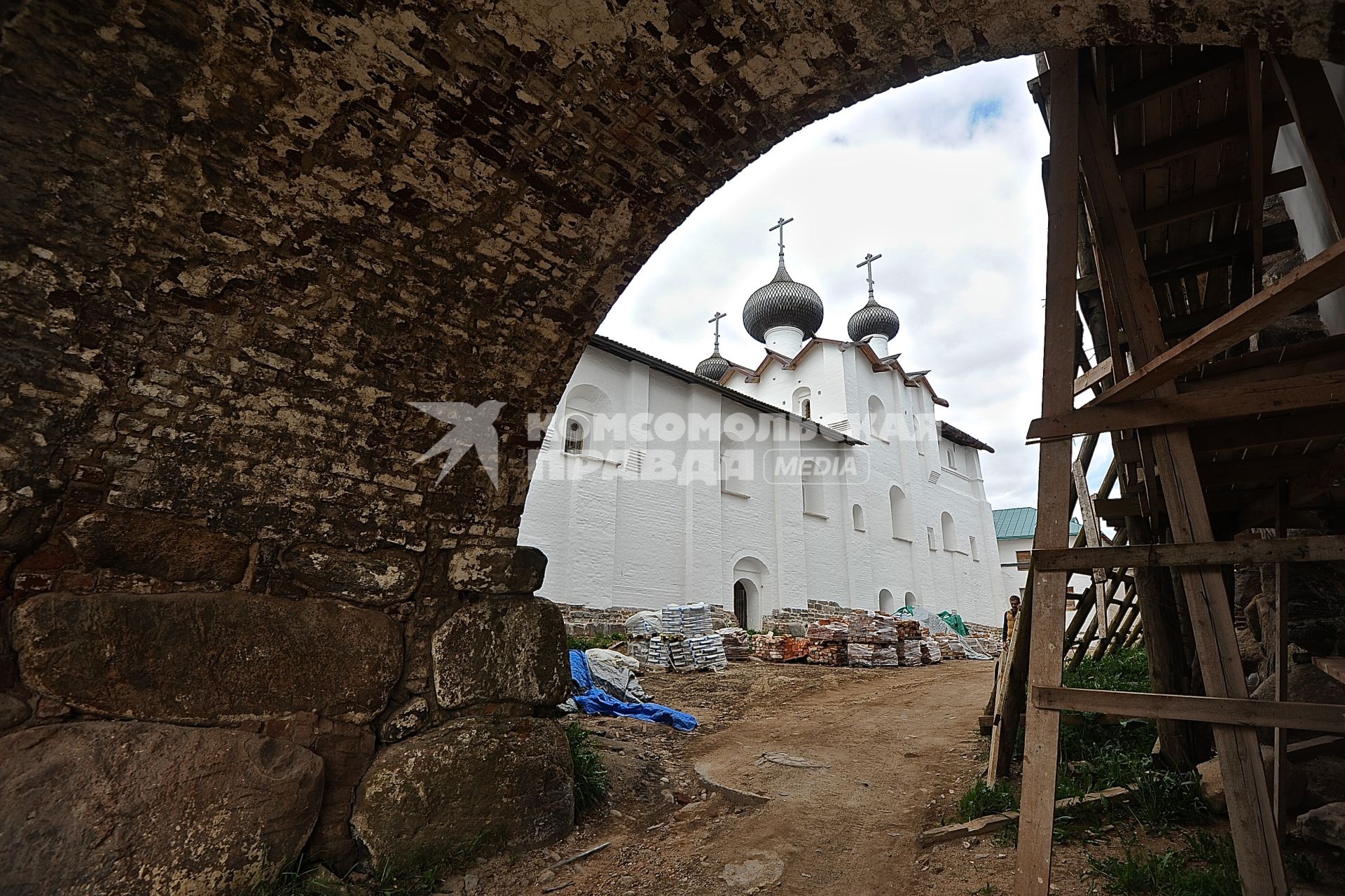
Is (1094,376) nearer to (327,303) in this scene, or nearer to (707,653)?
(327,303)

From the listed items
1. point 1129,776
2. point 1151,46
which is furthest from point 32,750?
point 1151,46

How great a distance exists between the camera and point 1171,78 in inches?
Answer: 119

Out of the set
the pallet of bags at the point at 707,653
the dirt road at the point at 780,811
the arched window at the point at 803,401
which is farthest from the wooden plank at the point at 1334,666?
the arched window at the point at 803,401

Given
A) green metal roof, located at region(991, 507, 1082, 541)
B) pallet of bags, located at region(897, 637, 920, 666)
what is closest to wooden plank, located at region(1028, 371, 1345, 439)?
pallet of bags, located at region(897, 637, 920, 666)

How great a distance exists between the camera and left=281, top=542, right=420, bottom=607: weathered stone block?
3.23m

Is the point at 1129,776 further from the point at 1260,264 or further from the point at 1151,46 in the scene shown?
the point at 1151,46

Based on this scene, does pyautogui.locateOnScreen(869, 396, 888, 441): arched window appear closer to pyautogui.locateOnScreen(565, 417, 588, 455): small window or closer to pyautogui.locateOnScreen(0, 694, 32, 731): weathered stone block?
pyautogui.locateOnScreen(565, 417, 588, 455): small window

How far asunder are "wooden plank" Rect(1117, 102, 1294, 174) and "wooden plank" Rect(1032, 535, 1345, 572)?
1.92 meters

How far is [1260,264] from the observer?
3307 millimetres

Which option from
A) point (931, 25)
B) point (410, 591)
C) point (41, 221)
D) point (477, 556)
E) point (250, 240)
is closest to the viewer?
point (931, 25)

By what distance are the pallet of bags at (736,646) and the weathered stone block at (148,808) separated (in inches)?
404

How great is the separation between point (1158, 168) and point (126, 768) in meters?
5.34

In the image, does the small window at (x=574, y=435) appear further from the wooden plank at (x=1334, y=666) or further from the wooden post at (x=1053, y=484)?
the wooden plank at (x=1334, y=666)

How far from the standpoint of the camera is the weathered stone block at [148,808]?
7.86 ft
